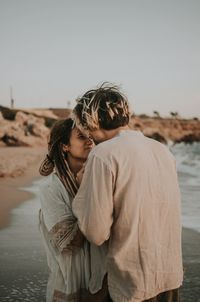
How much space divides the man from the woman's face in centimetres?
50

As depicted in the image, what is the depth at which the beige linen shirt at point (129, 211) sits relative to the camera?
72.2 inches

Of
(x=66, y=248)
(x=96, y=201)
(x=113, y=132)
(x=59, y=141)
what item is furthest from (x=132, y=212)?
(x=59, y=141)

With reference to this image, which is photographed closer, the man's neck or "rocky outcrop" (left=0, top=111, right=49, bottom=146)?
the man's neck

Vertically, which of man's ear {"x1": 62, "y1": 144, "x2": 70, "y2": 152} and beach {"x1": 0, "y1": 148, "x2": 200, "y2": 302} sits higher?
man's ear {"x1": 62, "y1": 144, "x2": 70, "y2": 152}

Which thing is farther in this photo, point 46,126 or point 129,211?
point 46,126

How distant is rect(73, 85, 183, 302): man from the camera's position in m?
1.84

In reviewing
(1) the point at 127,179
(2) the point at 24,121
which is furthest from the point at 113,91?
(2) the point at 24,121

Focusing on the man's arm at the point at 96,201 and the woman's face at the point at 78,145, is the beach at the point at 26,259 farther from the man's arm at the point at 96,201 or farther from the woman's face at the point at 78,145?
the man's arm at the point at 96,201

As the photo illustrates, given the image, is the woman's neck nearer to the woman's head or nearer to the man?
the woman's head

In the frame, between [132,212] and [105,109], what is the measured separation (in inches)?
19.1

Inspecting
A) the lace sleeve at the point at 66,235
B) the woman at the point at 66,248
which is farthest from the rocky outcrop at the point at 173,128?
the lace sleeve at the point at 66,235

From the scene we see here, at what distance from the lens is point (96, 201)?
183 centimetres

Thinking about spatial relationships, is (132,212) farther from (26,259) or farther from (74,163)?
(26,259)

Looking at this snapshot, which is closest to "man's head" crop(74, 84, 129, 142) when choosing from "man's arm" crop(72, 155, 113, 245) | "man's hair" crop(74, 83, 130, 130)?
"man's hair" crop(74, 83, 130, 130)
